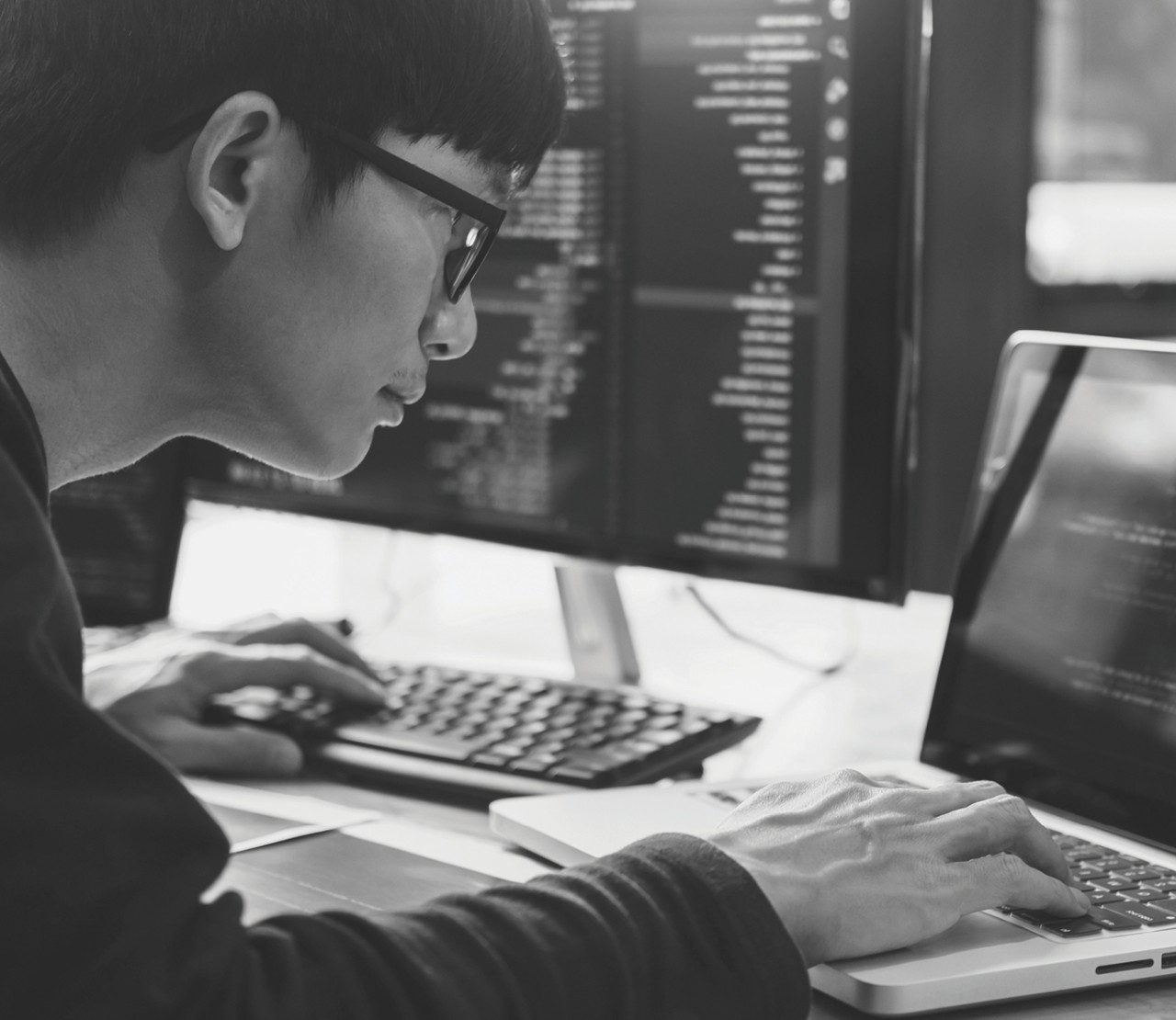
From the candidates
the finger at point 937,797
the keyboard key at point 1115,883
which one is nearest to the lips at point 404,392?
the finger at point 937,797

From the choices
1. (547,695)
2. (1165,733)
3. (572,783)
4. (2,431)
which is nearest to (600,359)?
(547,695)

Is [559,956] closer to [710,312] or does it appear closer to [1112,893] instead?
[1112,893]

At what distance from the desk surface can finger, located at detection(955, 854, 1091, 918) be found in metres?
0.04

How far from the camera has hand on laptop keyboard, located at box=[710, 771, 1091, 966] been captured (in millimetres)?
674

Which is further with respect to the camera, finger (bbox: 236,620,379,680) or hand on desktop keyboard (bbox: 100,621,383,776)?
finger (bbox: 236,620,379,680)

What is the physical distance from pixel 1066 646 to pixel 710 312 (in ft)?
1.17

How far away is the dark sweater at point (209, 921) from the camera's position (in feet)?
1.77

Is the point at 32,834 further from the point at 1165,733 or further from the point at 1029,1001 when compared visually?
the point at 1165,733

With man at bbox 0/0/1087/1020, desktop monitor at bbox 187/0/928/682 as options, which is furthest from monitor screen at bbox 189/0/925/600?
man at bbox 0/0/1087/1020

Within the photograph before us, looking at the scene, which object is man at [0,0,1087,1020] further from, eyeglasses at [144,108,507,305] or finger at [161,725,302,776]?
finger at [161,725,302,776]

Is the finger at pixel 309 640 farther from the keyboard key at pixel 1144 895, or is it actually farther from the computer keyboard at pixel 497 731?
the keyboard key at pixel 1144 895

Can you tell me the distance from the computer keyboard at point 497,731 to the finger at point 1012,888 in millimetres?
296

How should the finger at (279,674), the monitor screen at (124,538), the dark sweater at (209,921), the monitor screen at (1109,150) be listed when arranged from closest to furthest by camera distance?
the dark sweater at (209,921)
the finger at (279,674)
the monitor screen at (124,538)
the monitor screen at (1109,150)

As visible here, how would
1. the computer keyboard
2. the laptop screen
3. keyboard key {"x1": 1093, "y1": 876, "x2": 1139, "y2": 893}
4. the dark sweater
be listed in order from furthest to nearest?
the computer keyboard
the laptop screen
keyboard key {"x1": 1093, "y1": 876, "x2": 1139, "y2": 893}
the dark sweater
